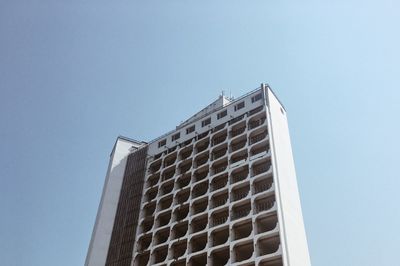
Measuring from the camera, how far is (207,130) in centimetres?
5272

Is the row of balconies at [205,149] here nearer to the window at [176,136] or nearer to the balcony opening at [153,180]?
the balcony opening at [153,180]

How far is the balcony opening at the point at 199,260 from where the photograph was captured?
40625mm

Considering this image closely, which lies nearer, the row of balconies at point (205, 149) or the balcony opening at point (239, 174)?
the balcony opening at point (239, 174)

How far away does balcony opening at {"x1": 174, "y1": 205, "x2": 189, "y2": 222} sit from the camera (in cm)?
4694

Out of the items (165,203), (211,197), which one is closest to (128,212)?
(165,203)

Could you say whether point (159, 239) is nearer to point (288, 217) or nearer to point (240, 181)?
point (240, 181)

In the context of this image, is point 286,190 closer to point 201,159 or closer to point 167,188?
point 201,159

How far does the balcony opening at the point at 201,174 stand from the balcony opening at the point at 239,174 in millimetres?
4939

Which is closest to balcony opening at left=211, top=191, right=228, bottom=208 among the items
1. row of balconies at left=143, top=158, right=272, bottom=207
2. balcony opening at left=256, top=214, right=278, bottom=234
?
row of balconies at left=143, top=158, right=272, bottom=207

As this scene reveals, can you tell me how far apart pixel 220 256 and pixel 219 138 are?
16.2 m

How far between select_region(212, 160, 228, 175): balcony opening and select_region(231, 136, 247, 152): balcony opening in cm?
211

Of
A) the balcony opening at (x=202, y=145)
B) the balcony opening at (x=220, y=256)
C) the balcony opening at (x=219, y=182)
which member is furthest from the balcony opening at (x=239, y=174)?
the balcony opening at (x=220, y=256)

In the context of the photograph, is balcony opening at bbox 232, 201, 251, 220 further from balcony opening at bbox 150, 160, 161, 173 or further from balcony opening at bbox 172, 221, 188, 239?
balcony opening at bbox 150, 160, 161, 173

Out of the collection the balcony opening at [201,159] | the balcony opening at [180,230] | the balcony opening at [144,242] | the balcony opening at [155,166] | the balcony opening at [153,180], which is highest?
the balcony opening at [155,166]
